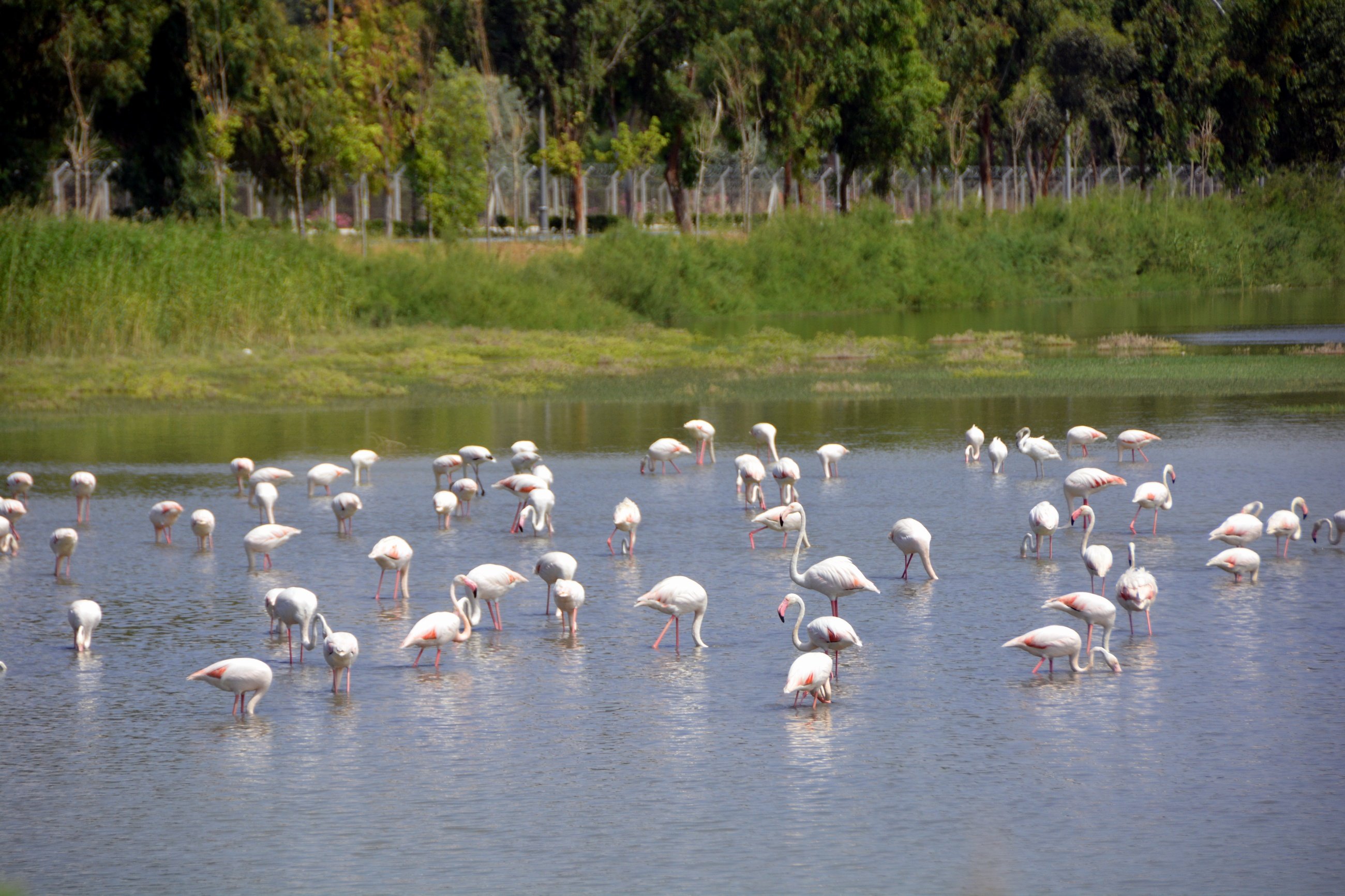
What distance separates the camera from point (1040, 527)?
12023mm

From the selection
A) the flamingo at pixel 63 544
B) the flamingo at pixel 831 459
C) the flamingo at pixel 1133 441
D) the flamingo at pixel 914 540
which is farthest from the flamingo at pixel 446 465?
the flamingo at pixel 1133 441

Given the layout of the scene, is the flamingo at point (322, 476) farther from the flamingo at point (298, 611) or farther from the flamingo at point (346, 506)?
the flamingo at point (298, 611)

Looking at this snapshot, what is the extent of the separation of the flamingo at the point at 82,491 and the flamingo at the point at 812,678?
818 cm

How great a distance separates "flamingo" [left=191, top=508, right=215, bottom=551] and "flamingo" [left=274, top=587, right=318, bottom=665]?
3477mm

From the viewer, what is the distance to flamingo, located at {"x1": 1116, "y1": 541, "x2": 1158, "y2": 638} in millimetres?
9742

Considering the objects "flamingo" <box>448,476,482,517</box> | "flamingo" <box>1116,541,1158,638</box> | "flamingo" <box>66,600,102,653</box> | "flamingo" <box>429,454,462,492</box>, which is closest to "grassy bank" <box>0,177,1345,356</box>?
"flamingo" <box>429,454,462,492</box>

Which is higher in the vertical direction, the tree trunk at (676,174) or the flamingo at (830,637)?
the tree trunk at (676,174)

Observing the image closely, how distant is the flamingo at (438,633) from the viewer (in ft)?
30.5

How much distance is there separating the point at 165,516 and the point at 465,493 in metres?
2.56

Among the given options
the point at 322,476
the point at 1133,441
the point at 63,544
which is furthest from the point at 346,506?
the point at 1133,441

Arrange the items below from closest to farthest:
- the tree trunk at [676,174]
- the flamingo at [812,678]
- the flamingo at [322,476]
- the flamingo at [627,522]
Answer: the flamingo at [812,678] → the flamingo at [627,522] → the flamingo at [322,476] → the tree trunk at [676,174]

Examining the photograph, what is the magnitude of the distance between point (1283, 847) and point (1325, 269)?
191ft

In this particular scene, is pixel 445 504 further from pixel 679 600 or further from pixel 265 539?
pixel 679 600

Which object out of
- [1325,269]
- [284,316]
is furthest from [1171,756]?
[1325,269]
